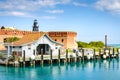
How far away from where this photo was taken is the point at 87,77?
45.2 m

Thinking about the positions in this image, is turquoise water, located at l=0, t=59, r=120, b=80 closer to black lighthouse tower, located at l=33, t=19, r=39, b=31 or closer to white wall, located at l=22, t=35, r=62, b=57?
white wall, located at l=22, t=35, r=62, b=57

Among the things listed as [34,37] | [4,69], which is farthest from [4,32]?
[4,69]

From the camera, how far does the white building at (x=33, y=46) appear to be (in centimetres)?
5769

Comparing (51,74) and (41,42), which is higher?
(41,42)

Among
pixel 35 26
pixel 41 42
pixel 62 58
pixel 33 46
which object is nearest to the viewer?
pixel 33 46

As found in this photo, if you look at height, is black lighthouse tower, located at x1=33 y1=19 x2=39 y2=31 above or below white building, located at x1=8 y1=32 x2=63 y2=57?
above

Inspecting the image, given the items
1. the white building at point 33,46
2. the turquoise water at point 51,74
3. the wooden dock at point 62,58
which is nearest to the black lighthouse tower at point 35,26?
the wooden dock at point 62,58

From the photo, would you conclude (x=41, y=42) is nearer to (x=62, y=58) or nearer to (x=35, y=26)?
(x=62, y=58)

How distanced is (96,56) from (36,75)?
2600 cm

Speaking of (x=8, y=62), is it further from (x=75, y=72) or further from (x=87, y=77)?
A: (x=87, y=77)

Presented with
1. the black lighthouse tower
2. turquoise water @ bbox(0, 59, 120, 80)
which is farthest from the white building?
the black lighthouse tower

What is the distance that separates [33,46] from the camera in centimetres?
5931

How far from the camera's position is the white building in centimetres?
5769

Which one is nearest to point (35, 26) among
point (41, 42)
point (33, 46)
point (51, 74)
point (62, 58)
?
point (41, 42)
